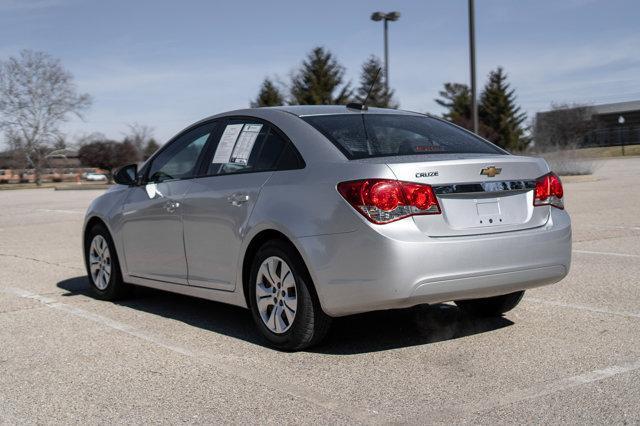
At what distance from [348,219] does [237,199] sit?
3.68 ft

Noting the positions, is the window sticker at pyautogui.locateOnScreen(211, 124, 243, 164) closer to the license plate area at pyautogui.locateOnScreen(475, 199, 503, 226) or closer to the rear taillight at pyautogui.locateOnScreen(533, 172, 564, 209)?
the license plate area at pyautogui.locateOnScreen(475, 199, 503, 226)

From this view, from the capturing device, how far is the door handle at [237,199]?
5.59m

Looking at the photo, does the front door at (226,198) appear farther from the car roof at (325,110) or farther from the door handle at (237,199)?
the car roof at (325,110)

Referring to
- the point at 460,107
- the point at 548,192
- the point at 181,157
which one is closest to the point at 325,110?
the point at 181,157

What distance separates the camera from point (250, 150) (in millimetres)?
5883

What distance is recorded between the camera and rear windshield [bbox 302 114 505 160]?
17.3 ft

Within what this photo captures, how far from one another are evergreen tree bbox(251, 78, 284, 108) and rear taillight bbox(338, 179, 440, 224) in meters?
58.3

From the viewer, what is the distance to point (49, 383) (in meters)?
4.76

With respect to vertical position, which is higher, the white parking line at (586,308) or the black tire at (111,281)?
the black tire at (111,281)

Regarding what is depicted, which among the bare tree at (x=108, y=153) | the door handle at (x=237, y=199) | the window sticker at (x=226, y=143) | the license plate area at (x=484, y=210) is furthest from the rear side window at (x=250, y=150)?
the bare tree at (x=108, y=153)

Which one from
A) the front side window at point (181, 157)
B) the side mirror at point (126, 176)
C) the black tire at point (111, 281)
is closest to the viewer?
the front side window at point (181, 157)

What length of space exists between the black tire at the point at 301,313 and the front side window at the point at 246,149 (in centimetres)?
65

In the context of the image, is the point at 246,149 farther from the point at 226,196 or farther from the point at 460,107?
the point at 460,107

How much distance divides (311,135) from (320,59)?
57.1 m
